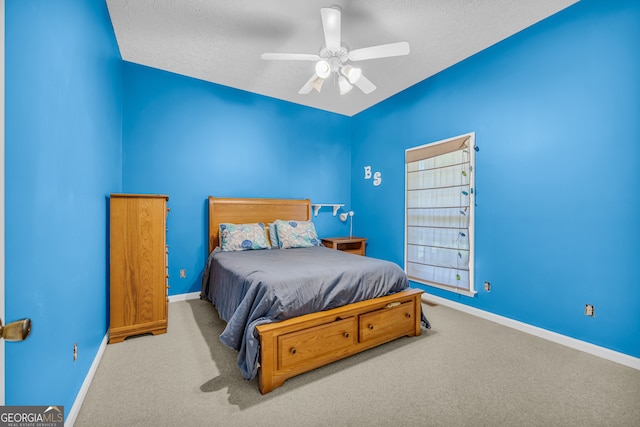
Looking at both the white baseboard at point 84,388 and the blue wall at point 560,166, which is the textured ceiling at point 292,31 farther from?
the white baseboard at point 84,388

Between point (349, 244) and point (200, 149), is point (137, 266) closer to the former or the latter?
point (200, 149)

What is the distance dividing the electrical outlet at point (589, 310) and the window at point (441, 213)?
902 mm

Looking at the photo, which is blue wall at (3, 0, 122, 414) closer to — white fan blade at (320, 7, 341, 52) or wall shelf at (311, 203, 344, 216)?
white fan blade at (320, 7, 341, 52)

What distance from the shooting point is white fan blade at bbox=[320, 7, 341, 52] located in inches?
75.5

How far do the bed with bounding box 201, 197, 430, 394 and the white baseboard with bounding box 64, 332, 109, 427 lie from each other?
0.81m

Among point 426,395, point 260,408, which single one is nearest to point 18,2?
point 260,408

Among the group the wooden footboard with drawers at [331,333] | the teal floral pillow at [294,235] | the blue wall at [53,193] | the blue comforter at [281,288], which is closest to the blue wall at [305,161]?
the blue wall at [53,193]

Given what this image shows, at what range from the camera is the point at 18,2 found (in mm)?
926

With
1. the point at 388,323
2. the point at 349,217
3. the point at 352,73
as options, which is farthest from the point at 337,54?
the point at 349,217

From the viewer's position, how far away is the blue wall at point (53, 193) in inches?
35.5

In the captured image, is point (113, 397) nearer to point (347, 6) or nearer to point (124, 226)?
point (124, 226)

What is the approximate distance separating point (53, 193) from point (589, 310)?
3657 millimetres

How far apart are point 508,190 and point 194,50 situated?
3.61 meters

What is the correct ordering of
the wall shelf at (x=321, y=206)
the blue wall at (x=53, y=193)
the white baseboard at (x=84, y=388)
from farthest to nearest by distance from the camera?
the wall shelf at (x=321, y=206), the white baseboard at (x=84, y=388), the blue wall at (x=53, y=193)
